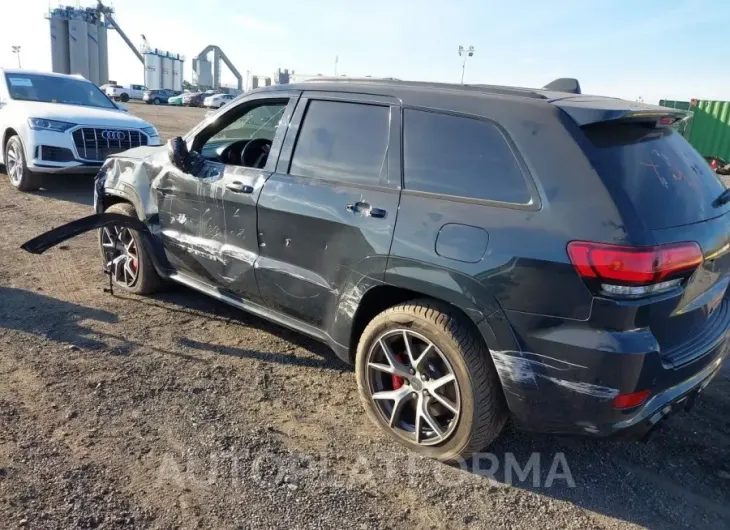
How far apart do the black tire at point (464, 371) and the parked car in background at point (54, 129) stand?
7126 mm

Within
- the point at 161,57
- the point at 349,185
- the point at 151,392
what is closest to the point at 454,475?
the point at 349,185

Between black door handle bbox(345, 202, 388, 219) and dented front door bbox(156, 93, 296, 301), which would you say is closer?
black door handle bbox(345, 202, 388, 219)

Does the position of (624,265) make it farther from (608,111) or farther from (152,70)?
(152,70)

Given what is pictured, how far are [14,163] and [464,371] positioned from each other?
8759mm

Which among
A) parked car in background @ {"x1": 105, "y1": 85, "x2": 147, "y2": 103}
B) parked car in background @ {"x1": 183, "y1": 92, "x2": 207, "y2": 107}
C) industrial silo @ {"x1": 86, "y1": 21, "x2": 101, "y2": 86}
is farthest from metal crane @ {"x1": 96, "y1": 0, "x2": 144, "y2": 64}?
parked car in background @ {"x1": 183, "y1": 92, "x2": 207, "y2": 107}

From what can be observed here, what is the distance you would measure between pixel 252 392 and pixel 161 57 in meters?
85.0

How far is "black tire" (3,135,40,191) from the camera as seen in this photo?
28.1 feet

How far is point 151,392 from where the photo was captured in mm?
3375

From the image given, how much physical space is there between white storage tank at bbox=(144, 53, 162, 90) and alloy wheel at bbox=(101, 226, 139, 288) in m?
80.8

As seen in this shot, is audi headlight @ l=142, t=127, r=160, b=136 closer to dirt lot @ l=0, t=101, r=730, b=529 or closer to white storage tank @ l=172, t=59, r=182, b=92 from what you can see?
dirt lot @ l=0, t=101, r=730, b=529

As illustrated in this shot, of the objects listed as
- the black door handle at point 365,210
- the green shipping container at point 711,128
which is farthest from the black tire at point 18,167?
the green shipping container at point 711,128

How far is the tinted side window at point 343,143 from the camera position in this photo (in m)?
3.07

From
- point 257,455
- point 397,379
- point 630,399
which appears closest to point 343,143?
point 397,379

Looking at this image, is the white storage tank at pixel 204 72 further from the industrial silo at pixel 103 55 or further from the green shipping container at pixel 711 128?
the green shipping container at pixel 711 128
